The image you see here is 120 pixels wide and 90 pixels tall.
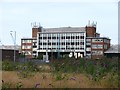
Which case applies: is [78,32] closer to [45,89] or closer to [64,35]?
[64,35]

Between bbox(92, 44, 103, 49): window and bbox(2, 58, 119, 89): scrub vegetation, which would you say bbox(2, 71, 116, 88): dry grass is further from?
bbox(92, 44, 103, 49): window

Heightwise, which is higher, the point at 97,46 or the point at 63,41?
the point at 63,41

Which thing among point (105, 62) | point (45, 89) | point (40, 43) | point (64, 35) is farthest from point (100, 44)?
point (45, 89)

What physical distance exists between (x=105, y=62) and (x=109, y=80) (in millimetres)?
4764

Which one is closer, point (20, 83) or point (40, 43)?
point (20, 83)

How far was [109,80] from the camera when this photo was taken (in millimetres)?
12172

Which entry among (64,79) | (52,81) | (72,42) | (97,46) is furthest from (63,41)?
(52,81)

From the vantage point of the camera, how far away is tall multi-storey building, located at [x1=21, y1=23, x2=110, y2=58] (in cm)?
10131

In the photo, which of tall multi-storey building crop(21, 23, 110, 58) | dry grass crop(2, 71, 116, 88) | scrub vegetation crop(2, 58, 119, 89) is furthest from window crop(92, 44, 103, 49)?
dry grass crop(2, 71, 116, 88)

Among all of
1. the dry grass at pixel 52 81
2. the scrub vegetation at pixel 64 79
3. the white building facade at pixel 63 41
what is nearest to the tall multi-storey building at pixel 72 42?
the white building facade at pixel 63 41

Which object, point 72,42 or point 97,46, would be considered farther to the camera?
point 97,46

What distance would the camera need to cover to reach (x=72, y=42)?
102m

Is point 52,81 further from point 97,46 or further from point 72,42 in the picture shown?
point 97,46

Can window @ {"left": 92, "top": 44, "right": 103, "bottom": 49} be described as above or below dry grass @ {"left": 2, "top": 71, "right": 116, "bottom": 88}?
below
